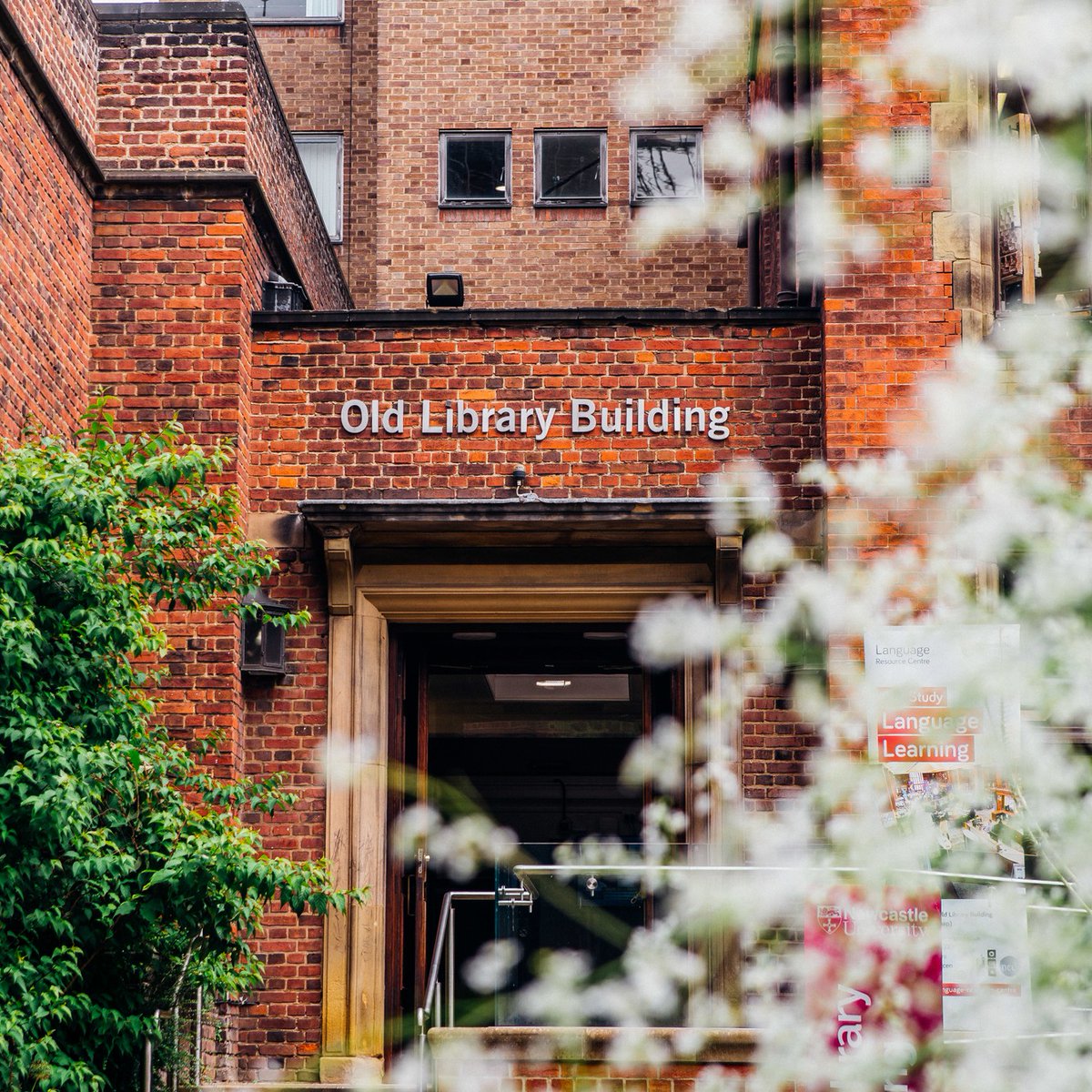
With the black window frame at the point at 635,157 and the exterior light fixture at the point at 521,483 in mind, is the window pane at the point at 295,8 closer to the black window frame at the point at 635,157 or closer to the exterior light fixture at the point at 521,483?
the black window frame at the point at 635,157

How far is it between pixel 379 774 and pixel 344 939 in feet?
3.17

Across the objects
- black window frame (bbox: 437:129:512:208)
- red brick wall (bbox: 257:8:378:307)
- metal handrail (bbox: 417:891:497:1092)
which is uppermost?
red brick wall (bbox: 257:8:378:307)

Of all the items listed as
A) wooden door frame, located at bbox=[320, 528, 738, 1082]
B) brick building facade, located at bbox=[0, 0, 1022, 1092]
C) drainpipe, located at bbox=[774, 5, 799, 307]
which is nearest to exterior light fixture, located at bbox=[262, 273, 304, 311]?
brick building facade, located at bbox=[0, 0, 1022, 1092]

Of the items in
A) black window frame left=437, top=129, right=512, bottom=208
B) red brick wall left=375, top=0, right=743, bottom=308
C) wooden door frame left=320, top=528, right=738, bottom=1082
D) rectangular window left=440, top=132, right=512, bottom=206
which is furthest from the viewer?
rectangular window left=440, top=132, right=512, bottom=206

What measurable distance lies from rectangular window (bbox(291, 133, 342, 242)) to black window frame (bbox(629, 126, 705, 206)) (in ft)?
10.4

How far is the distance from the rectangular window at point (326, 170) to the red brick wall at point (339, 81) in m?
0.09

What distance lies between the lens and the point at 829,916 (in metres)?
3.03

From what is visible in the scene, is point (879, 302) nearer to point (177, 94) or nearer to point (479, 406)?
point (479, 406)

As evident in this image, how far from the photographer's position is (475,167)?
18156 millimetres

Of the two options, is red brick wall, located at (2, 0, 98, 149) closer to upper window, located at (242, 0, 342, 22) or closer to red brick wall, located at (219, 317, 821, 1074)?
red brick wall, located at (219, 317, 821, 1074)

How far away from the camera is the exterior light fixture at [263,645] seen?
32.5ft

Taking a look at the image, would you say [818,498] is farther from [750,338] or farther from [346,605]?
[346,605]

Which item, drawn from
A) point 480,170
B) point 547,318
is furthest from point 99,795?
point 480,170

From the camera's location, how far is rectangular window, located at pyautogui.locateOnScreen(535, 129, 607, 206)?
18031mm
